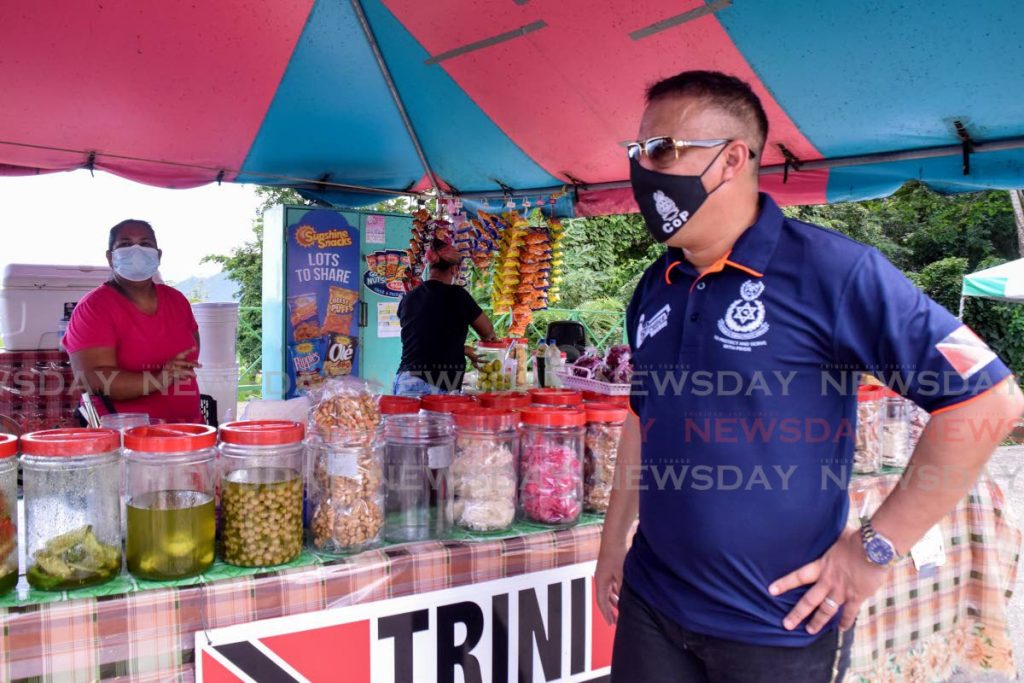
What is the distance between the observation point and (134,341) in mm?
2502

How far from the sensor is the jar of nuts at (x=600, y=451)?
184 cm

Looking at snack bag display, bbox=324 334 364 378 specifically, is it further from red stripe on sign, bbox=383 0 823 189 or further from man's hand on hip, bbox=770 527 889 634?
man's hand on hip, bbox=770 527 889 634

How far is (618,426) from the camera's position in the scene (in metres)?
1.85

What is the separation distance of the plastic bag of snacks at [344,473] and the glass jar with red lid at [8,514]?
21.3 inches

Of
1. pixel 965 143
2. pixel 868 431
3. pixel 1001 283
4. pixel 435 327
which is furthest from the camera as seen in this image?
pixel 1001 283

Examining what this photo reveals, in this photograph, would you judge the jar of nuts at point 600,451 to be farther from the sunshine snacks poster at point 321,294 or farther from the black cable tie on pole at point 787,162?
the sunshine snacks poster at point 321,294

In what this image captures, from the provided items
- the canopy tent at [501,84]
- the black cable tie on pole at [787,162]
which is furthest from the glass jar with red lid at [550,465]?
the black cable tie on pole at [787,162]

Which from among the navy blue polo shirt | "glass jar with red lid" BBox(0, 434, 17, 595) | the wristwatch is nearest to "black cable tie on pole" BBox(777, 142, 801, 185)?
the navy blue polo shirt

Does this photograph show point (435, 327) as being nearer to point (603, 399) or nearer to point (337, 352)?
point (603, 399)

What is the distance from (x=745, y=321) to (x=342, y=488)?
901 millimetres

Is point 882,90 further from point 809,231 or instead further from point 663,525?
point 663,525

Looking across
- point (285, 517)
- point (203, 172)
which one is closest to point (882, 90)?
point (285, 517)

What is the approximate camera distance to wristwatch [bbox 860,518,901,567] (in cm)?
107

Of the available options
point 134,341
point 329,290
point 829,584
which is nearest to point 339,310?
point 329,290
